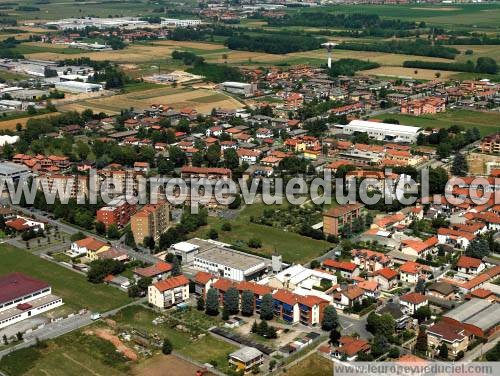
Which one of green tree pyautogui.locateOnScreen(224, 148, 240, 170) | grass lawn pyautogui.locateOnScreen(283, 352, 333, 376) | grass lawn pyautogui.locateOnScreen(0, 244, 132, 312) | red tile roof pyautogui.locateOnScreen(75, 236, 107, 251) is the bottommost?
grass lawn pyautogui.locateOnScreen(283, 352, 333, 376)

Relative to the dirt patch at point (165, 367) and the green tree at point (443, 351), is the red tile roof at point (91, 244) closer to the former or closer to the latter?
the dirt patch at point (165, 367)

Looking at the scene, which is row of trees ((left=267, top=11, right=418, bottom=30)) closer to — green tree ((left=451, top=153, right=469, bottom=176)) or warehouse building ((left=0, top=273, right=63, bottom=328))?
green tree ((left=451, top=153, right=469, bottom=176))

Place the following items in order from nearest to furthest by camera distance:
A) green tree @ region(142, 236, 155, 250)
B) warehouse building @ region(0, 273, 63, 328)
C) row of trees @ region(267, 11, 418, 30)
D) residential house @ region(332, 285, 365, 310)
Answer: warehouse building @ region(0, 273, 63, 328) → residential house @ region(332, 285, 365, 310) → green tree @ region(142, 236, 155, 250) → row of trees @ region(267, 11, 418, 30)

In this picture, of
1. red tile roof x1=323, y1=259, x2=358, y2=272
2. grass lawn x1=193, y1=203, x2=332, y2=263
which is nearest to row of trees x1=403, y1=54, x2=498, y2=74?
grass lawn x1=193, y1=203, x2=332, y2=263

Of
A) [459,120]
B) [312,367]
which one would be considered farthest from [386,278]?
[459,120]

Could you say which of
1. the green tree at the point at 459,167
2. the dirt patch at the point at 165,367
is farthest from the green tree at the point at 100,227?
the green tree at the point at 459,167

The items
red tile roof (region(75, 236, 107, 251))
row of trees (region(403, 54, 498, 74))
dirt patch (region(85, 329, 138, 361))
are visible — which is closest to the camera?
dirt patch (region(85, 329, 138, 361))

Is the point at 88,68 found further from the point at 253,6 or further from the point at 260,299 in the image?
the point at 253,6
